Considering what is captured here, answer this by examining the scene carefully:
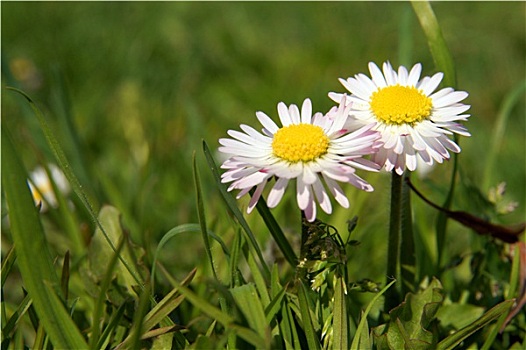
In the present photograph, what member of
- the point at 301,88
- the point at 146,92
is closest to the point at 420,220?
the point at 301,88

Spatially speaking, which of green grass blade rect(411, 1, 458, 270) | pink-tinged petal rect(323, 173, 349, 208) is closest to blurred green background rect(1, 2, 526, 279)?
green grass blade rect(411, 1, 458, 270)

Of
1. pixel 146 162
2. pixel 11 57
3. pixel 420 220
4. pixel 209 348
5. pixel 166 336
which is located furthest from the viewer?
pixel 11 57

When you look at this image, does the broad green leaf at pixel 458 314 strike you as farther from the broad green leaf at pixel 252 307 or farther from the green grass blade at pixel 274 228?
the broad green leaf at pixel 252 307

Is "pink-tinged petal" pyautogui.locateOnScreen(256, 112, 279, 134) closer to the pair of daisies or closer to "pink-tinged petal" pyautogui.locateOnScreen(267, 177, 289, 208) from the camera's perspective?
the pair of daisies

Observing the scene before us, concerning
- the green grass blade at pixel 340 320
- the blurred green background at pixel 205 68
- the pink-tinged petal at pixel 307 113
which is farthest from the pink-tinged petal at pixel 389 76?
the blurred green background at pixel 205 68

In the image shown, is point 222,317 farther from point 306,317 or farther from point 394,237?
point 394,237

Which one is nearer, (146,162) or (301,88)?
(146,162)

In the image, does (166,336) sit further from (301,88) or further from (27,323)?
(301,88)
